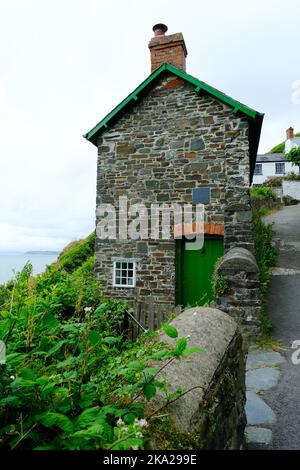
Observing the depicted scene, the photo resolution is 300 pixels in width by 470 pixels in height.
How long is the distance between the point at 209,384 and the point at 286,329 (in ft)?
17.0

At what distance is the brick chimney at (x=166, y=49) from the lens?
1044cm

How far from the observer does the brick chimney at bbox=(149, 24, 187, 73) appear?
1044 centimetres

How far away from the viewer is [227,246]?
8.70 meters

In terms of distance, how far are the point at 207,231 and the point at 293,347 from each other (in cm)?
410

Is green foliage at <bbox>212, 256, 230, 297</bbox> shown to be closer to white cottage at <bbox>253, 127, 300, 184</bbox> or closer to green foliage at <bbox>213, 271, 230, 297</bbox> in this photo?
green foliage at <bbox>213, 271, 230, 297</bbox>

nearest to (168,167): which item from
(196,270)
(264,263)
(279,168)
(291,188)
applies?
(196,270)

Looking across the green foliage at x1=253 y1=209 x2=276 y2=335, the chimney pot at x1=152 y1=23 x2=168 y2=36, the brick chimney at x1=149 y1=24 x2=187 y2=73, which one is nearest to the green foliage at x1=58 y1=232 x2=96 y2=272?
the green foliage at x1=253 y1=209 x2=276 y2=335

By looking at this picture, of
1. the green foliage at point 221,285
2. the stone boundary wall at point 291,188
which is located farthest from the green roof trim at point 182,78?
the stone boundary wall at point 291,188

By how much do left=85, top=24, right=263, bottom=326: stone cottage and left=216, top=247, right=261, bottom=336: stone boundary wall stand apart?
8.05 feet

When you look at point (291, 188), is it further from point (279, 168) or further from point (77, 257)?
point (77, 257)

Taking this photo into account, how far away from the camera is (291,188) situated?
1208 inches

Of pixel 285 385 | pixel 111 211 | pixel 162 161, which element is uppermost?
pixel 162 161
